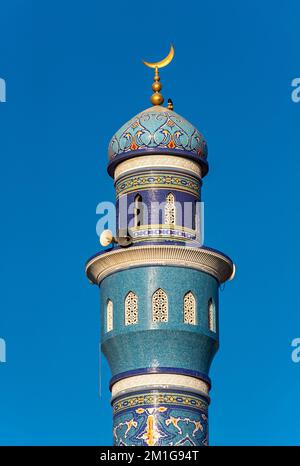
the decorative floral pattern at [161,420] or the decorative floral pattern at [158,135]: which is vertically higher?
the decorative floral pattern at [158,135]

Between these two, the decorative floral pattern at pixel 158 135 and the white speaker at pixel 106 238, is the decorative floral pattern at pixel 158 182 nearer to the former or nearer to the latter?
the decorative floral pattern at pixel 158 135

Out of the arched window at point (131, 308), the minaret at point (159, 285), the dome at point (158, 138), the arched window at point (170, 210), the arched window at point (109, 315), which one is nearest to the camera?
the minaret at point (159, 285)

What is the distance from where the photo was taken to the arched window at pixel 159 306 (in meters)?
62.9

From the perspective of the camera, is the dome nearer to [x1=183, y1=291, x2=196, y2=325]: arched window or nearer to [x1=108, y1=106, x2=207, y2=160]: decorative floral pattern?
[x1=108, y1=106, x2=207, y2=160]: decorative floral pattern

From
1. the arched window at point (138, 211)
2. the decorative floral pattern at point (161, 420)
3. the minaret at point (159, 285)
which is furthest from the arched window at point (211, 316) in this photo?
the arched window at point (138, 211)

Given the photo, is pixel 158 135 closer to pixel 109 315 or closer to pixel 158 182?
pixel 158 182

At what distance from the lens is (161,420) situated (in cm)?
6194

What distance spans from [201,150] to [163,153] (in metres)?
1.03

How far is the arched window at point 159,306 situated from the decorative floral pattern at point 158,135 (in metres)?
3.45

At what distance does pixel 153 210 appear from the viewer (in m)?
64.1
